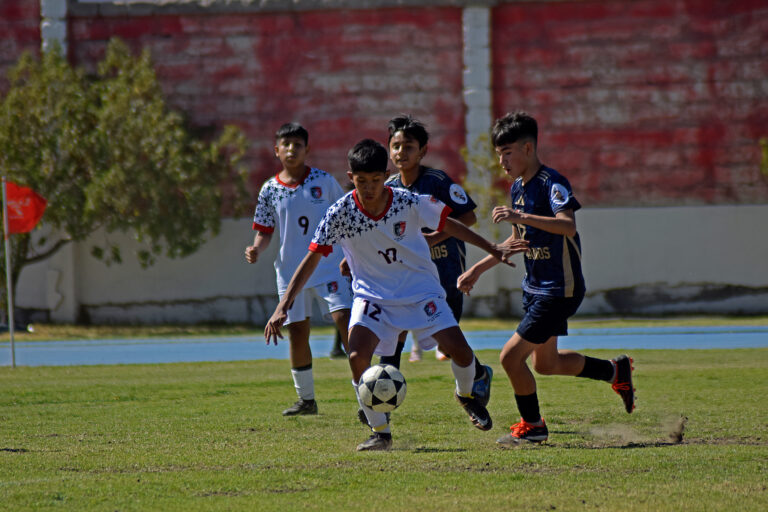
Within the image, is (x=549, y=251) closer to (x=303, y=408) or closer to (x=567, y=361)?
(x=567, y=361)

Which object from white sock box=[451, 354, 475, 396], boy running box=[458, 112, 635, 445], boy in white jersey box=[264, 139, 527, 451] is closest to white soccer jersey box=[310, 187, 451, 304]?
boy in white jersey box=[264, 139, 527, 451]

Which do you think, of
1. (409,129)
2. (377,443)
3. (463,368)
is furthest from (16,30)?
(377,443)

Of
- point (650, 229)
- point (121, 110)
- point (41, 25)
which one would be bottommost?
point (650, 229)

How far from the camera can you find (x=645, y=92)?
→ 22203 millimetres

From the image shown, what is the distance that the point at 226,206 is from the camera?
2270 centimetres

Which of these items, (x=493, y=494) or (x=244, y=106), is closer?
(x=493, y=494)

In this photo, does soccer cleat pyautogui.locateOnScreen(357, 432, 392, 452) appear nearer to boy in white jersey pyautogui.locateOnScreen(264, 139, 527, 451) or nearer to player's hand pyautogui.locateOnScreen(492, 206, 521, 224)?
boy in white jersey pyautogui.locateOnScreen(264, 139, 527, 451)

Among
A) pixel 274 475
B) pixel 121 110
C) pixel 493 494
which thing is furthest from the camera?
pixel 121 110

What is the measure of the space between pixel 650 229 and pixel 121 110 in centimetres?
1110

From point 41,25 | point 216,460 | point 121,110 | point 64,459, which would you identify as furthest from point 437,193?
point 41,25

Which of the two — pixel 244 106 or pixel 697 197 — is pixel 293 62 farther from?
pixel 697 197

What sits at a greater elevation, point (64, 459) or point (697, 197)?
point (697, 197)

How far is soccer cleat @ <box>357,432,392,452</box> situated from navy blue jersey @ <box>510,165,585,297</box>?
130cm

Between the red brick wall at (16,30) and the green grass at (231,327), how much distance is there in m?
5.74
